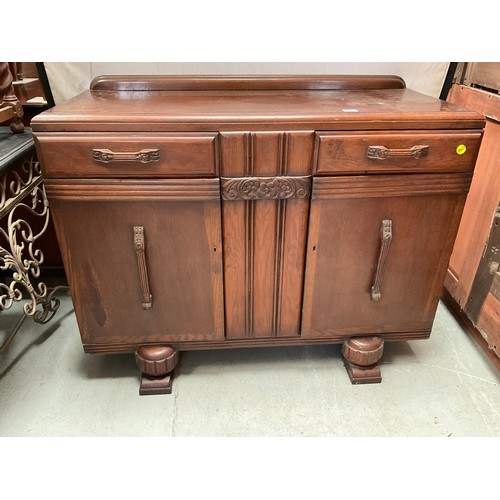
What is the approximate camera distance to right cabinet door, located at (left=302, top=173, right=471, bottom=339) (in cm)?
102

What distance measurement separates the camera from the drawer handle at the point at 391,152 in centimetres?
96

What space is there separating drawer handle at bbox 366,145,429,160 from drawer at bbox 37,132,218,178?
0.36 metres

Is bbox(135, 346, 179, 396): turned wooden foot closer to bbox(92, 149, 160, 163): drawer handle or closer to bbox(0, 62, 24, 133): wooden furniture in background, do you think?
bbox(92, 149, 160, 163): drawer handle

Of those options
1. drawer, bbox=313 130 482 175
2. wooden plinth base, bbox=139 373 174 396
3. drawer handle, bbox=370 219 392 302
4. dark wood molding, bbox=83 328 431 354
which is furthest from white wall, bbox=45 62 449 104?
wooden plinth base, bbox=139 373 174 396

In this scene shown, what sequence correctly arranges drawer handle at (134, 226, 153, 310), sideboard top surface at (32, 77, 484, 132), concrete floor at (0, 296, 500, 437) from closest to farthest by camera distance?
sideboard top surface at (32, 77, 484, 132)
drawer handle at (134, 226, 153, 310)
concrete floor at (0, 296, 500, 437)

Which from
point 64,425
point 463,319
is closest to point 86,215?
point 64,425

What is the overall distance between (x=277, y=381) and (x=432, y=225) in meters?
0.64

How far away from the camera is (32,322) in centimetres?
151

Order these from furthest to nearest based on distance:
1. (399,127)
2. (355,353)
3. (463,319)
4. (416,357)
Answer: (463,319), (416,357), (355,353), (399,127)

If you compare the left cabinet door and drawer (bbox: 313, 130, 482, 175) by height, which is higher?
drawer (bbox: 313, 130, 482, 175)

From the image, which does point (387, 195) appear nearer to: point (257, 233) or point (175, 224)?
point (257, 233)

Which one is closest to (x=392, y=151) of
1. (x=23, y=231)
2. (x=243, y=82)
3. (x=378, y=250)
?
(x=378, y=250)

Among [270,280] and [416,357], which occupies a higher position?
[270,280]

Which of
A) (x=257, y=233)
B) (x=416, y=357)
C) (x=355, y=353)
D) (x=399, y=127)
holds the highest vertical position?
(x=399, y=127)
